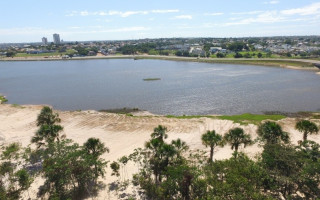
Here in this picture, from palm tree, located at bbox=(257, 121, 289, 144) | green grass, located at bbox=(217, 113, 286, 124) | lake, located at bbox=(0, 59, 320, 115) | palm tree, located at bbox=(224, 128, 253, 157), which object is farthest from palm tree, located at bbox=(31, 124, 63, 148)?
green grass, located at bbox=(217, 113, 286, 124)

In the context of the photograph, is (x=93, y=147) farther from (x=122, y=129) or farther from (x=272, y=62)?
(x=272, y=62)

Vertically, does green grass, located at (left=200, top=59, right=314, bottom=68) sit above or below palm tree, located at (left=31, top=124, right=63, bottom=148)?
above

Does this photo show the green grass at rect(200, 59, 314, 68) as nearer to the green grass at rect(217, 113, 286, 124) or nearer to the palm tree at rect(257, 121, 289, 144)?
the green grass at rect(217, 113, 286, 124)

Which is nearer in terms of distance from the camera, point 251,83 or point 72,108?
point 72,108

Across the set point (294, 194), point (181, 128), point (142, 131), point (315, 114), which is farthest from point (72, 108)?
point (315, 114)

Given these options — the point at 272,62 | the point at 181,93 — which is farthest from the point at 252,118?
the point at 272,62

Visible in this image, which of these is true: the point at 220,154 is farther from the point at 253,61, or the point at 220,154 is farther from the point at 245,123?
the point at 253,61

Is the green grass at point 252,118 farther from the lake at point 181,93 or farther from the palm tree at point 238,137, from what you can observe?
the palm tree at point 238,137

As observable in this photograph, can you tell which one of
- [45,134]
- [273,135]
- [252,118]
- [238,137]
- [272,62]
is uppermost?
[272,62]
